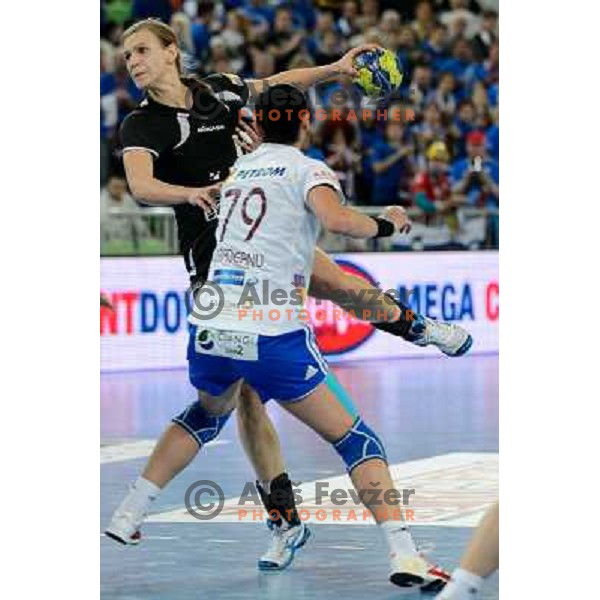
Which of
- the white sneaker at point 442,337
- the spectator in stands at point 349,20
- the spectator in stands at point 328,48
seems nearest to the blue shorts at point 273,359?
the white sneaker at point 442,337

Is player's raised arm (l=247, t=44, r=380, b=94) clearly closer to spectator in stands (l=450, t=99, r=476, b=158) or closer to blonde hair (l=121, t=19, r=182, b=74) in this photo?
blonde hair (l=121, t=19, r=182, b=74)

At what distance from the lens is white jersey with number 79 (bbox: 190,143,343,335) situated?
8211mm

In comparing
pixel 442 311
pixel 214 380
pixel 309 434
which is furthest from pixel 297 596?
pixel 442 311

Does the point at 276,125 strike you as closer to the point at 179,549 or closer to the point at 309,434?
the point at 179,549

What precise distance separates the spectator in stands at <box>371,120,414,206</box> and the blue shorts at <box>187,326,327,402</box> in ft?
49.3

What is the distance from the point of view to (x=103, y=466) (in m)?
12.7

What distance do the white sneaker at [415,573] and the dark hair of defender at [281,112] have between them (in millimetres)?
1881

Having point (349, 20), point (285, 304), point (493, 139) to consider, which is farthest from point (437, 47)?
point (285, 304)

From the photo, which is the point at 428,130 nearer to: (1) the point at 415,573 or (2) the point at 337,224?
(1) the point at 415,573

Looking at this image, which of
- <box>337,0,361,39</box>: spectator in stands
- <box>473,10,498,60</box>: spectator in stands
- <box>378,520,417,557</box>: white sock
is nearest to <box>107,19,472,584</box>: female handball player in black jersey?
<box>378,520,417,557</box>: white sock

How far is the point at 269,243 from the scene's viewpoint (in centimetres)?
829

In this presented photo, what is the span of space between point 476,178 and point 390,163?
1343 millimetres
